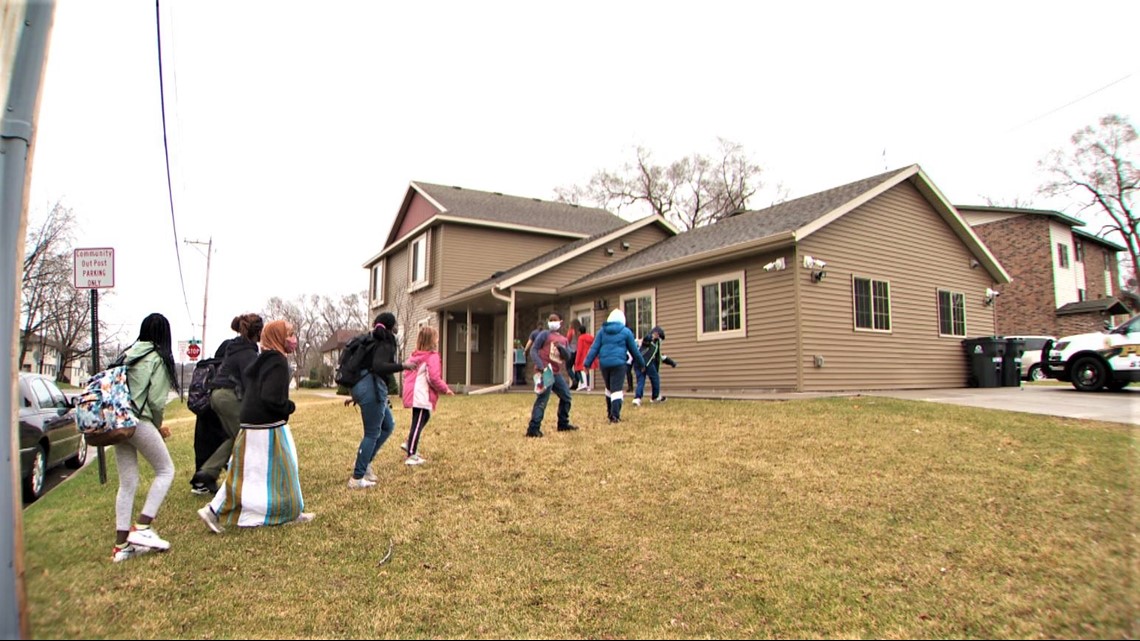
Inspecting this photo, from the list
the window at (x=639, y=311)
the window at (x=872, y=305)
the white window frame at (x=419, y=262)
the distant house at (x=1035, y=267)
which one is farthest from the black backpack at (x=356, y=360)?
the distant house at (x=1035, y=267)

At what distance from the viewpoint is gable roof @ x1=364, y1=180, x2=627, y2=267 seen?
2134 centimetres

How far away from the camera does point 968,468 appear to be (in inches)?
236

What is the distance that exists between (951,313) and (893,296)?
2.33 meters

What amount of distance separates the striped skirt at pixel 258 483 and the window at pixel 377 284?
21.9 meters

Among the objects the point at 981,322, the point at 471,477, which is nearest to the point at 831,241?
the point at 981,322

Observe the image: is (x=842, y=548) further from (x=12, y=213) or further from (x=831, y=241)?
(x=831, y=241)

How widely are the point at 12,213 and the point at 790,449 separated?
6524 mm

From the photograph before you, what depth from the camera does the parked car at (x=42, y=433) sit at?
6.85 m

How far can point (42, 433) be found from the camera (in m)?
7.45

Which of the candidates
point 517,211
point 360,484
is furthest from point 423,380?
point 517,211

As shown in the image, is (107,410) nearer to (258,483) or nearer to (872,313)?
(258,483)

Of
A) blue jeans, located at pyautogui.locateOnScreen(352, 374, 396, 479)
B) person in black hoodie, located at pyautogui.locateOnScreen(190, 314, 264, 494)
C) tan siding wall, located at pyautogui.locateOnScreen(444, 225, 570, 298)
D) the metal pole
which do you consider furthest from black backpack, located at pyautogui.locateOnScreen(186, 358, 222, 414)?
tan siding wall, located at pyautogui.locateOnScreen(444, 225, 570, 298)

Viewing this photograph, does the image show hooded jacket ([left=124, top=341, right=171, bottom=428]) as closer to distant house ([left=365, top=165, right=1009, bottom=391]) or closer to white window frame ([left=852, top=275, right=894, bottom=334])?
distant house ([left=365, top=165, right=1009, bottom=391])

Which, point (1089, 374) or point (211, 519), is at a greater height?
point (1089, 374)
